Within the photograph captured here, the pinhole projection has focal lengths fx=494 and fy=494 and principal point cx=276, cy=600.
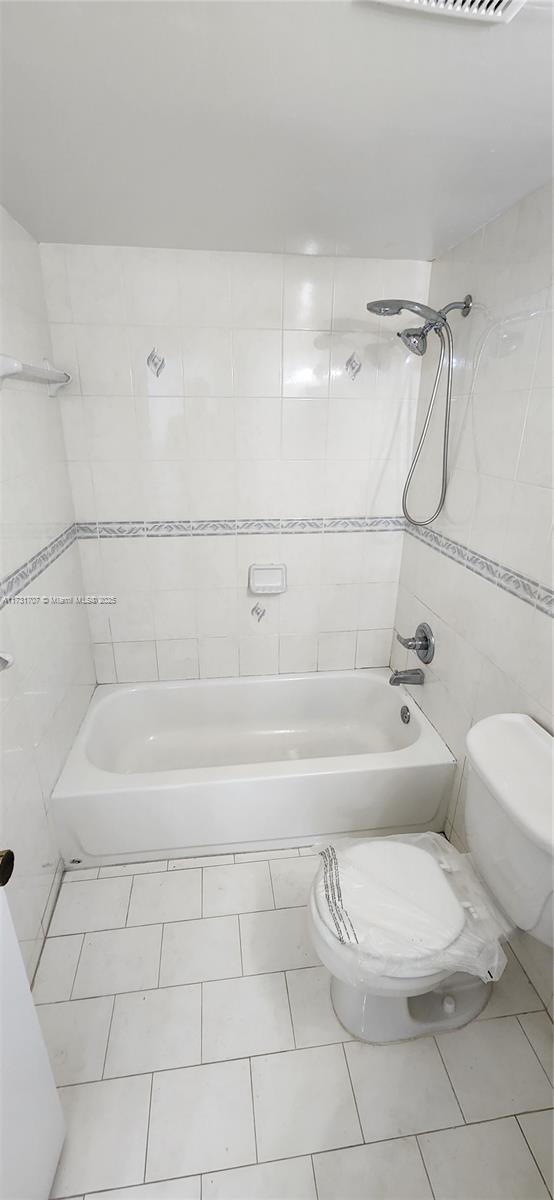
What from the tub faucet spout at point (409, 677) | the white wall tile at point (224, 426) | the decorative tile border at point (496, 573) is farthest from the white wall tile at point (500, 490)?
the white wall tile at point (224, 426)

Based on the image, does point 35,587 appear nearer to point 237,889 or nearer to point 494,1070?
point 237,889

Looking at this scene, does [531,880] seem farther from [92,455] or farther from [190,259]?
[190,259]

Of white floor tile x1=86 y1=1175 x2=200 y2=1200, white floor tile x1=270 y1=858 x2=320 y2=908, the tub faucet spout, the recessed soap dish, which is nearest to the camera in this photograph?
white floor tile x1=86 y1=1175 x2=200 y2=1200

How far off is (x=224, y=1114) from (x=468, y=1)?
211 cm

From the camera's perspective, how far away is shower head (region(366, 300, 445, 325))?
1509mm

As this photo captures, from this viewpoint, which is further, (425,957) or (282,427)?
(282,427)

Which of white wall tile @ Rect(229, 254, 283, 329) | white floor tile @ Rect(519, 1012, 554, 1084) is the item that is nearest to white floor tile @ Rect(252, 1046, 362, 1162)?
white floor tile @ Rect(519, 1012, 554, 1084)

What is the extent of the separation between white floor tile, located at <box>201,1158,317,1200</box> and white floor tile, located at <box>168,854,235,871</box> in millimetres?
756

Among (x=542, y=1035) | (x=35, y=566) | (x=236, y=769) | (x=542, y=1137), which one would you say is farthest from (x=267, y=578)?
(x=542, y=1137)

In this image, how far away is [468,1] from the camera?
0.71 metres

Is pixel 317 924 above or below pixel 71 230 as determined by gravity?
below

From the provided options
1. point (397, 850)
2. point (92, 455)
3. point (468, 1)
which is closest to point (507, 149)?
point (468, 1)

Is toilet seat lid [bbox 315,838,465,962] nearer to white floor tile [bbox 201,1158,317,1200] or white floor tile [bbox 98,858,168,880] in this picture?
white floor tile [bbox 201,1158,317,1200]

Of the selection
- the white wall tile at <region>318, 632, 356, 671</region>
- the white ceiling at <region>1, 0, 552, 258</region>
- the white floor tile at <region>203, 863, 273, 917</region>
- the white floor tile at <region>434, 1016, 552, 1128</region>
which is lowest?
the white floor tile at <region>434, 1016, 552, 1128</region>
